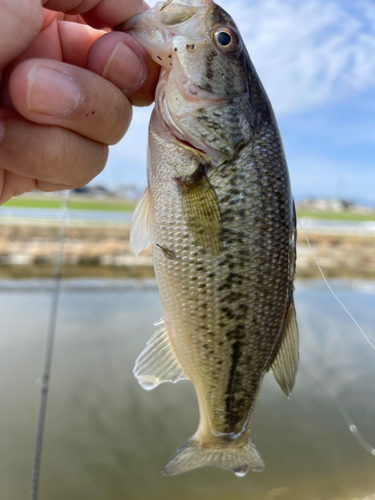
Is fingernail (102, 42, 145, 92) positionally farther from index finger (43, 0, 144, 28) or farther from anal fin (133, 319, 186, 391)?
anal fin (133, 319, 186, 391)

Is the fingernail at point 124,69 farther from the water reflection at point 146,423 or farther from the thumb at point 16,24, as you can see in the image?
the water reflection at point 146,423

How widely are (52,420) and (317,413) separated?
15.6ft

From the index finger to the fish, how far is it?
4cm

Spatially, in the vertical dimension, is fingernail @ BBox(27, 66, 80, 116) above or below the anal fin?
above

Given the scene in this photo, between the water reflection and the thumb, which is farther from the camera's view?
the water reflection

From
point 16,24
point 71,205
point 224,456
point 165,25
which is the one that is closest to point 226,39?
point 165,25

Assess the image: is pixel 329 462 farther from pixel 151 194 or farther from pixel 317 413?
pixel 151 194

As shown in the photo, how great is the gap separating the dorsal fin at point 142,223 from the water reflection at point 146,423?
16.2 ft

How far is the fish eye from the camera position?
4.34 feet

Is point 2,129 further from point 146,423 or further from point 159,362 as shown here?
point 146,423

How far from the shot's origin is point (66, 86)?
43.8 inches

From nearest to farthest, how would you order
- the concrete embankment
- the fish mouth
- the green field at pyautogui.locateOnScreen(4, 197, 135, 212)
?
the fish mouth
the concrete embankment
the green field at pyautogui.locateOnScreen(4, 197, 135, 212)

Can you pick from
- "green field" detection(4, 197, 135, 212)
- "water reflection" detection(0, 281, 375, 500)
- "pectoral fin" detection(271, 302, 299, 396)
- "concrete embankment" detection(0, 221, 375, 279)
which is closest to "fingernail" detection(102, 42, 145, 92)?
"pectoral fin" detection(271, 302, 299, 396)

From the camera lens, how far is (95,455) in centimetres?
529
